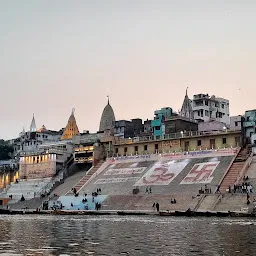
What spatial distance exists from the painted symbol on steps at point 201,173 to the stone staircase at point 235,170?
2410mm

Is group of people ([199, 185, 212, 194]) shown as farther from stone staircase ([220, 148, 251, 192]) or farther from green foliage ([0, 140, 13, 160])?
green foliage ([0, 140, 13, 160])

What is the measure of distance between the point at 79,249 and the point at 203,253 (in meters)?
4.50

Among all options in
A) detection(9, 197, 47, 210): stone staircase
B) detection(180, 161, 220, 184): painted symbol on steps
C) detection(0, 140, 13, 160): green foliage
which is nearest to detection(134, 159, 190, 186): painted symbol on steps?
detection(180, 161, 220, 184): painted symbol on steps

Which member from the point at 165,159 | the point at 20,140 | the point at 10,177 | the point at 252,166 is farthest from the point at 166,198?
the point at 20,140

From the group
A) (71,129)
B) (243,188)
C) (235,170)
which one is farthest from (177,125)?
(71,129)

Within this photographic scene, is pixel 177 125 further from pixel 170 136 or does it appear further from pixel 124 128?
pixel 124 128

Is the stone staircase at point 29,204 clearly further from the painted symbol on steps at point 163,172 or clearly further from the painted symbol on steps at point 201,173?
the painted symbol on steps at point 201,173

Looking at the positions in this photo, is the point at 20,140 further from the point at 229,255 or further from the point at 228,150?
the point at 229,255

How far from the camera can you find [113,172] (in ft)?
266

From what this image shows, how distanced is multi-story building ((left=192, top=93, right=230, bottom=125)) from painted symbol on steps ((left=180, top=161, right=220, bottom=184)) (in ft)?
182

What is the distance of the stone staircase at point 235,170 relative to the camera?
2413 inches

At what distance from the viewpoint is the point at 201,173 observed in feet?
223

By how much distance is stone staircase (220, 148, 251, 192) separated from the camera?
201ft

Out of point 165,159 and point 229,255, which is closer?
point 229,255
